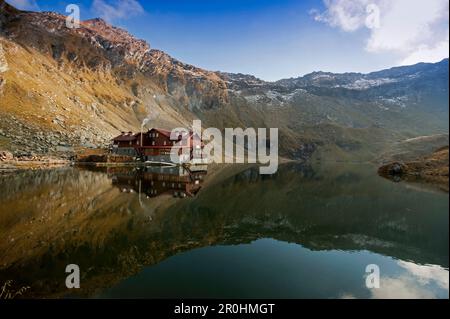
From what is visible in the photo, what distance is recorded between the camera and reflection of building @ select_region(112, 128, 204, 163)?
350 ft

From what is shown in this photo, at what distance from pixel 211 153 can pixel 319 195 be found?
358ft

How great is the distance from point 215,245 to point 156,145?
293ft

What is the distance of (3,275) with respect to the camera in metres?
16.3

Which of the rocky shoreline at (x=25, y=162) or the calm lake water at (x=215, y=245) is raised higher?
the rocky shoreline at (x=25, y=162)

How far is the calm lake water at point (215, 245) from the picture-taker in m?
15.8

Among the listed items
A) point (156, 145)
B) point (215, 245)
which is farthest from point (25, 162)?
point (215, 245)

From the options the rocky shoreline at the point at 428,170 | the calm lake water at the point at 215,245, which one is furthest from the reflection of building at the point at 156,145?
the rocky shoreline at the point at 428,170

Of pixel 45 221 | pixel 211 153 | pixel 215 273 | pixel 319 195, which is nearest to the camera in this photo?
pixel 215 273

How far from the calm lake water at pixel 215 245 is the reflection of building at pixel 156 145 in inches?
2464

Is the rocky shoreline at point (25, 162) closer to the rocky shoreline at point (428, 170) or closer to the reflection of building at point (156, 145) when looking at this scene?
the reflection of building at point (156, 145)

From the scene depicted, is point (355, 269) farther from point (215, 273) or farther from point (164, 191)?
point (164, 191)

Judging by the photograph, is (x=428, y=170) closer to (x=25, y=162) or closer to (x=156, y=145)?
(x=156, y=145)

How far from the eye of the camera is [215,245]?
77.8ft
